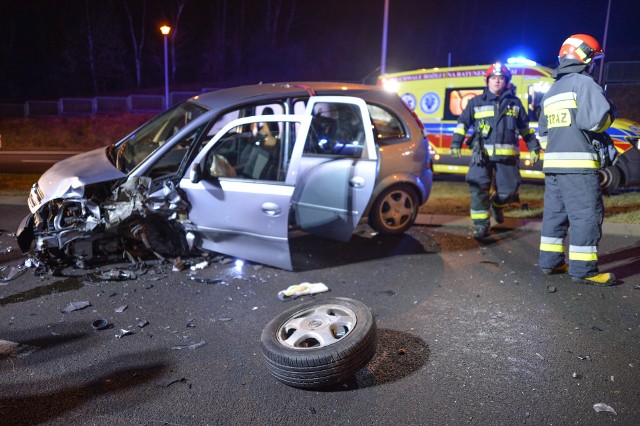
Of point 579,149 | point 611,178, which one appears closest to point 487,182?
point 579,149

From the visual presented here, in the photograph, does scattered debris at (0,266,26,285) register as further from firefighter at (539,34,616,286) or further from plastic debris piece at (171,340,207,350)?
firefighter at (539,34,616,286)

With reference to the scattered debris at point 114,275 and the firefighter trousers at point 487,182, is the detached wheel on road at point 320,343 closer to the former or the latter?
the scattered debris at point 114,275

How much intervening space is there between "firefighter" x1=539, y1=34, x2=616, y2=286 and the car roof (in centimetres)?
205

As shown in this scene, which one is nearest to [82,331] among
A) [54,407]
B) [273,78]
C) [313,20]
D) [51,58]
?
[54,407]

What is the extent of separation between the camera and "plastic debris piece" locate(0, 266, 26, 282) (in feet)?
16.6

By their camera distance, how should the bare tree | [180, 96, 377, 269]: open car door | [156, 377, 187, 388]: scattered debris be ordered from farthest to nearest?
the bare tree < [180, 96, 377, 269]: open car door < [156, 377, 187, 388]: scattered debris

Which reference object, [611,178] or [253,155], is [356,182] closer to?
[253,155]

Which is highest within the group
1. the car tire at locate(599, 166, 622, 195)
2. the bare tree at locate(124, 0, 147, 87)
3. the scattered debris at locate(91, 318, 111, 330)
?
the bare tree at locate(124, 0, 147, 87)

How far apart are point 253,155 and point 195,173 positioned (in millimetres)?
914

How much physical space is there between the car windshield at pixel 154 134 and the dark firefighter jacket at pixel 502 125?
10.4ft

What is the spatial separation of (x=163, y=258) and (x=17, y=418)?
265 cm

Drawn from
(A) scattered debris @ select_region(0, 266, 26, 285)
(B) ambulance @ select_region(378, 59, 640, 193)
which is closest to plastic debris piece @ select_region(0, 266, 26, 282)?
(A) scattered debris @ select_region(0, 266, 26, 285)

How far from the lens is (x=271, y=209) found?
4844 millimetres

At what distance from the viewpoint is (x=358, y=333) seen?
10.7 feet
